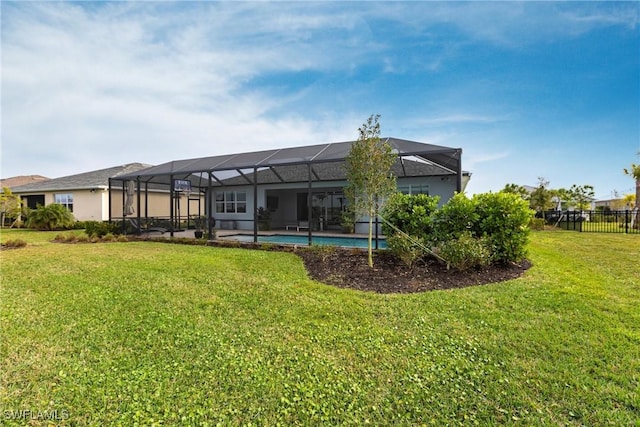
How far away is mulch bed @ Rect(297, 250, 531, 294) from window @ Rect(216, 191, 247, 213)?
1198 centimetres

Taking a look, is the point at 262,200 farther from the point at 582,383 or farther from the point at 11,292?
the point at 582,383

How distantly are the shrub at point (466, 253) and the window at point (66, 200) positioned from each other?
24.7 metres

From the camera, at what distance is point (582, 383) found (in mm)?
2791

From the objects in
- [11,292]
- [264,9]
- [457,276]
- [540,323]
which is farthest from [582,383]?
[264,9]

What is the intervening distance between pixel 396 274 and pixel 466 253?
153 cm

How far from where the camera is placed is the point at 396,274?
666 centimetres

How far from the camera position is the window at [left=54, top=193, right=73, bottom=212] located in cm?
2127

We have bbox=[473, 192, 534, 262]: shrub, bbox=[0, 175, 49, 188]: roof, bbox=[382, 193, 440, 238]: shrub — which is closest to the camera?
bbox=[473, 192, 534, 262]: shrub

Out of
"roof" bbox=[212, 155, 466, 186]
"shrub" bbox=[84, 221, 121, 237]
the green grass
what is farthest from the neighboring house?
the green grass

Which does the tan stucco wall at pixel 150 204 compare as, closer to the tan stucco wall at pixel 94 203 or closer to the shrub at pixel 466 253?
the tan stucco wall at pixel 94 203

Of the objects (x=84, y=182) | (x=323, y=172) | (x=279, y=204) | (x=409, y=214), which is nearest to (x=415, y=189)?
(x=323, y=172)

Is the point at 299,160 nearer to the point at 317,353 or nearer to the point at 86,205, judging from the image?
the point at 317,353

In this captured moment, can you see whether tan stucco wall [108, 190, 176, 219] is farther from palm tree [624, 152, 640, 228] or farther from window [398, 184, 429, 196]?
palm tree [624, 152, 640, 228]

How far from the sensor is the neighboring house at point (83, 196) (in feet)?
66.8
